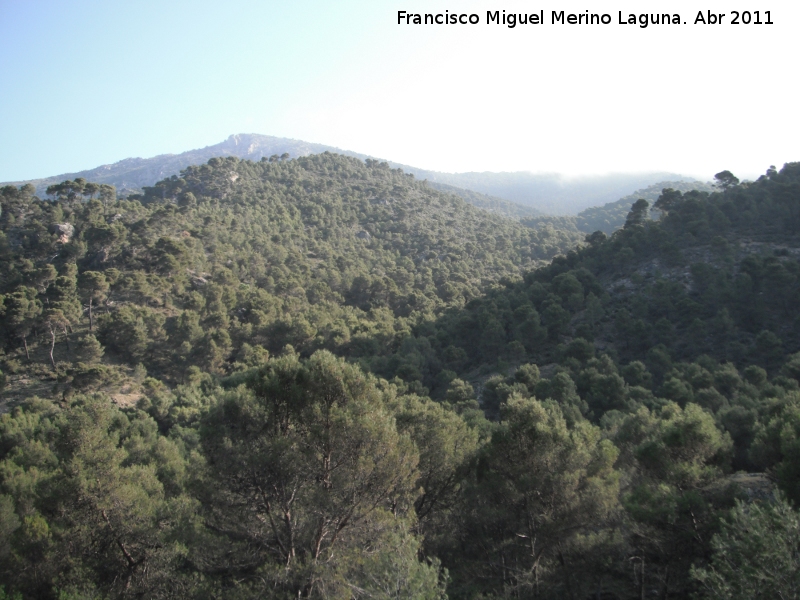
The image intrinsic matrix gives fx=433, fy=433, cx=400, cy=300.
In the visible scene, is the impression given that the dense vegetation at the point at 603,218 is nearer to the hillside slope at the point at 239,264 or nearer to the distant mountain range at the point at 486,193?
the hillside slope at the point at 239,264

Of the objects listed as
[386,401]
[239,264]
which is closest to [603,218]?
[239,264]

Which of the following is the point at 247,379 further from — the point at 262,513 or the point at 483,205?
A: the point at 483,205

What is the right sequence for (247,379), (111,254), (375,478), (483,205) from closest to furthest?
1. (375,478)
2. (247,379)
3. (111,254)
4. (483,205)

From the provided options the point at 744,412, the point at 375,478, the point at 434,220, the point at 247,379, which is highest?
the point at 434,220

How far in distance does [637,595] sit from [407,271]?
157 ft

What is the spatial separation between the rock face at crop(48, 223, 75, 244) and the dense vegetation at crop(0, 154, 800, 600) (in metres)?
0.26

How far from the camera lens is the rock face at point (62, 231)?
40031 millimetres

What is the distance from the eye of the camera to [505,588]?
31.5ft

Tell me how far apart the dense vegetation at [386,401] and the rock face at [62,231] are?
0.87 ft

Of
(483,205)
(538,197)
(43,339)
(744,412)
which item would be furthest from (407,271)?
(538,197)

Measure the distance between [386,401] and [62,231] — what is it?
44.1 metres

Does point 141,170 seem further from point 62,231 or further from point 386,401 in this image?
point 386,401

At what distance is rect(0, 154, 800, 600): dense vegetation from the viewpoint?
27.8 feet

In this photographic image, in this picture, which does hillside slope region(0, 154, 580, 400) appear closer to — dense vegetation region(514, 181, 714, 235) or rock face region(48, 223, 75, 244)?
rock face region(48, 223, 75, 244)
